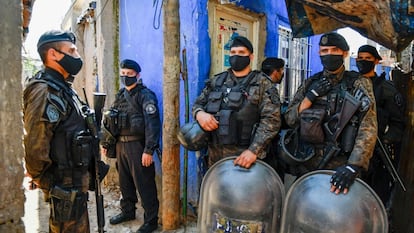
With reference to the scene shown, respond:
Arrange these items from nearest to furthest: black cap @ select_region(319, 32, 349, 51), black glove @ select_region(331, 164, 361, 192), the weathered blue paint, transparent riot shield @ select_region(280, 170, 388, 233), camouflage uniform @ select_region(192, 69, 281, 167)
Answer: transparent riot shield @ select_region(280, 170, 388, 233)
black glove @ select_region(331, 164, 361, 192)
black cap @ select_region(319, 32, 349, 51)
camouflage uniform @ select_region(192, 69, 281, 167)
the weathered blue paint

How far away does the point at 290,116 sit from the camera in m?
2.86

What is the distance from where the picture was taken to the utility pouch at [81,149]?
7.70ft

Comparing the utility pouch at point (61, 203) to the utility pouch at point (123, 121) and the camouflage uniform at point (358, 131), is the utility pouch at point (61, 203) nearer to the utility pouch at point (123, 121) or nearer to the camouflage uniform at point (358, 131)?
the utility pouch at point (123, 121)

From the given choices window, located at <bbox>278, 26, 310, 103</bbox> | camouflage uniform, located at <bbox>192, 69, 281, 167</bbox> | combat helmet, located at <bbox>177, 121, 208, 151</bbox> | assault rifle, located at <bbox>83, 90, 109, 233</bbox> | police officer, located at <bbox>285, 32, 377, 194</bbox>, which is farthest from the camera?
window, located at <bbox>278, 26, 310, 103</bbox>

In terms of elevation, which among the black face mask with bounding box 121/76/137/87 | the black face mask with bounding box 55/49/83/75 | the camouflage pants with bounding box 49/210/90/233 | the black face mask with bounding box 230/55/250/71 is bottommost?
the camouflage pants with bounding box 49/210/90/233

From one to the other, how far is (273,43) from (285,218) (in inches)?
139

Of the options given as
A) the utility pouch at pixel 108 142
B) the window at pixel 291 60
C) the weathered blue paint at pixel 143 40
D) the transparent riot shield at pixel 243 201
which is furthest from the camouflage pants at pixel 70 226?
the window at pixel 291 60

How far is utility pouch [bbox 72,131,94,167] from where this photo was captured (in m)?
2.35

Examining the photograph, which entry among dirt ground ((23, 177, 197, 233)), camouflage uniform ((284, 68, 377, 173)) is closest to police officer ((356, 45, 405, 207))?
camouflage uniform ((284, 68, 377, 173))

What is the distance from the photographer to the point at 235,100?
116 inches

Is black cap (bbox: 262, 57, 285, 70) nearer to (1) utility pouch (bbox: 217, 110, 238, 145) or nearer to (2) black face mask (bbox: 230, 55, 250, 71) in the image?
(2) black face mask (bbox: 230, 55, 250, 71)

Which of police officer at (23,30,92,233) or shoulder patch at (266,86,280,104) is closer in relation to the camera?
police officer at (23,30,92,233)

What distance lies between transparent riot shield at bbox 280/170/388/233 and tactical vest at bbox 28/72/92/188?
5.33 ft

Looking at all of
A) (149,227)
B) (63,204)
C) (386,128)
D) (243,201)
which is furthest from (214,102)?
(386,128)
